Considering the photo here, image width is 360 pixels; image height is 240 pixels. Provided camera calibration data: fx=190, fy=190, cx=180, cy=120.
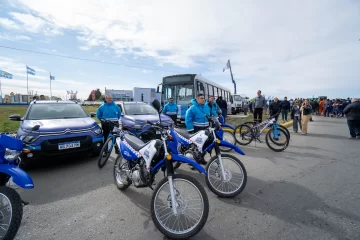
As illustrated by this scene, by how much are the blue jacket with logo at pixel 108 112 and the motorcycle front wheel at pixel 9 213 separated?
13.6 feet

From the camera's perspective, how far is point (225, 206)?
3051 millimetres

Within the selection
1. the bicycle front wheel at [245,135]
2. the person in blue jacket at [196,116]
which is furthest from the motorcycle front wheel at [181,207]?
the bicycle front wheel at [245,135]

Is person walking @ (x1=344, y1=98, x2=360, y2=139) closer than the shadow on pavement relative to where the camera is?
No

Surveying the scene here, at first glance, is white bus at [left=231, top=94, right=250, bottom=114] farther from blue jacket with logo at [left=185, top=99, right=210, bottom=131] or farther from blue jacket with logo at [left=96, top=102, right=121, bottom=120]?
blue jacket with logo at [left=185, top=99, right=210, bottom=131]

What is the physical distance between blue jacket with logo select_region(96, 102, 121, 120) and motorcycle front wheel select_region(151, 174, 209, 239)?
4433 mm

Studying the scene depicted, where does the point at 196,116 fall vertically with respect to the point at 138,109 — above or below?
below

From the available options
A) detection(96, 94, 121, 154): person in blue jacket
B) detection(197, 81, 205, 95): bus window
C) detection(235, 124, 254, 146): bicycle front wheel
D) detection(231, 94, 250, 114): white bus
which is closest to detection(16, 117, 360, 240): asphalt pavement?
detection(96, 94, 121, 154): person in blue jacket

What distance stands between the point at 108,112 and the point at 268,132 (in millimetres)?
5470

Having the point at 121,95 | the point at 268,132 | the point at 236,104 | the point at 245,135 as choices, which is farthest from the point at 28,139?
the point at 121,95

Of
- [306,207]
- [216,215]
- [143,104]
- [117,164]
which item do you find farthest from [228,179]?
[143,104]

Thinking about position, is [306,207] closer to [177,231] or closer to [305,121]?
[177,231]

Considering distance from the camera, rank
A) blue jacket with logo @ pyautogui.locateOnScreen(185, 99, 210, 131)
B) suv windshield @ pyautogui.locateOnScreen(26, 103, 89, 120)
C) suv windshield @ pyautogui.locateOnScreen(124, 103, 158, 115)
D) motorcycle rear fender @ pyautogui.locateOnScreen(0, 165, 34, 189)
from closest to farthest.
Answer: motorcycle rear fender @ pyautogui.locateOnScreen(0, 165, 34, 189), blue jacket with logo @ pyautogui.locateOnScreen(185, 99, 210, 131), suv windshield @ pyautogui.locateOnScreen(26, 103, 89, 120), suv windshield @ pyautogui.locateOnScreen(124, 103, 158, 115)

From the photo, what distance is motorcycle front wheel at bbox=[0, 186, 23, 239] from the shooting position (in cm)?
205

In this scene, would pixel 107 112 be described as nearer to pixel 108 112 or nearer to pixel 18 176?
pixel 108 112
